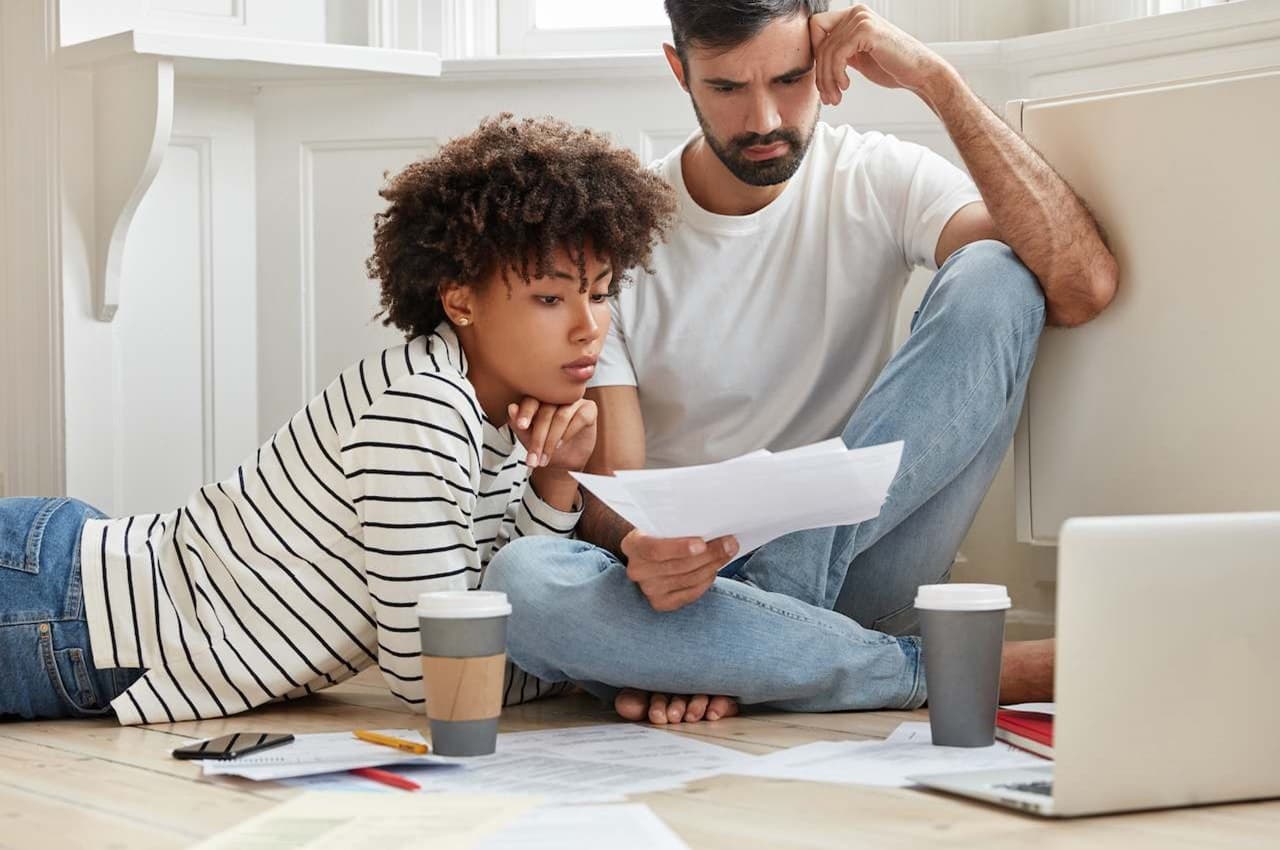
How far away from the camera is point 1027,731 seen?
1428 mm

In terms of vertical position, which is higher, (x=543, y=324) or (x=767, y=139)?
(x=767, y=139)

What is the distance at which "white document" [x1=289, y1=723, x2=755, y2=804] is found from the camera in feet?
4.14

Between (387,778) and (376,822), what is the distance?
0.15 m

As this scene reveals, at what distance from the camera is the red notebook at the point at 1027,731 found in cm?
139

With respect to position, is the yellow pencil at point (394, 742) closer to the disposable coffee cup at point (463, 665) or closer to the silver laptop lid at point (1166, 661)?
the disposable coffee cup at point (463, 665)

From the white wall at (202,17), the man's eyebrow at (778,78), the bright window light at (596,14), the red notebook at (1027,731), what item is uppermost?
the bright window light at (596,14)

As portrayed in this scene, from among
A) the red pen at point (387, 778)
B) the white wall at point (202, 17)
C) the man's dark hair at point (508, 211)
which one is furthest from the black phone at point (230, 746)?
the white wall at point (202, 17)

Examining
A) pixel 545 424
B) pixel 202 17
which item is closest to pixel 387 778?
pixel 545 424

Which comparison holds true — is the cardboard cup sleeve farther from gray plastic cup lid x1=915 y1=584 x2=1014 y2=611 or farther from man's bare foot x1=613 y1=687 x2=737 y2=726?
gray plastic cup lid x1=915 y1=584 x2=1014 y2=611

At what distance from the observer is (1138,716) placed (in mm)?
1152

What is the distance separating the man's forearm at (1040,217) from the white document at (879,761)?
53 centimetres

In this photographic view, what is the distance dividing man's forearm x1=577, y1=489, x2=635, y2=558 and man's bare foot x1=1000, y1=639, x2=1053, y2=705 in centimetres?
46

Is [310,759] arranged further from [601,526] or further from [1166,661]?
[1166,661]

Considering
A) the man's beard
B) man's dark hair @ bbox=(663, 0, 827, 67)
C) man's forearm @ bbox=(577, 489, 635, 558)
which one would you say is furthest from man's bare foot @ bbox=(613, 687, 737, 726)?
man's dark hair @ bbox=(663, 0, 827, 67)
